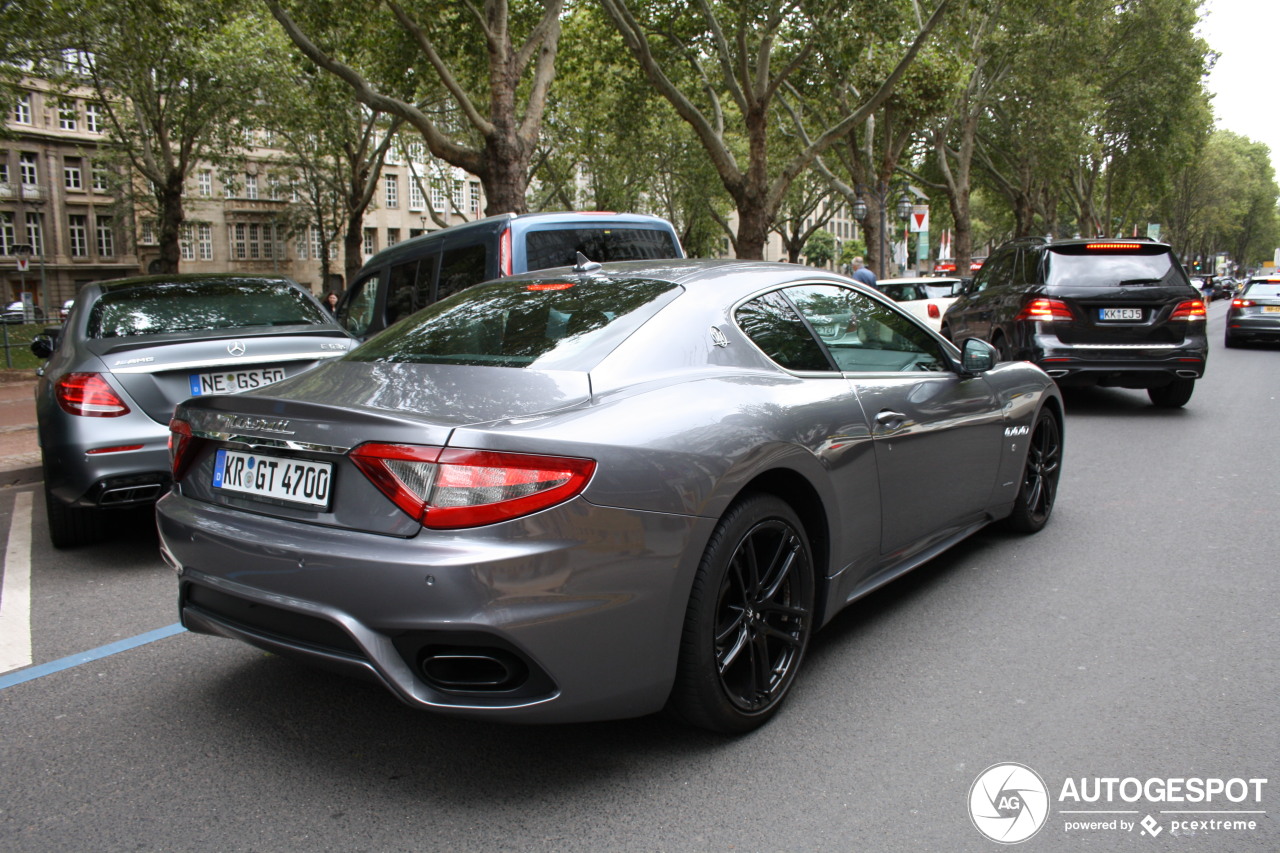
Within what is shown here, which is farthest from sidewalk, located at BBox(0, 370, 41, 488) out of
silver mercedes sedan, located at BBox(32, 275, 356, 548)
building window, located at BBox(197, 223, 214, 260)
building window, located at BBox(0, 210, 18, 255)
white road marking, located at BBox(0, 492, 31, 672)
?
building window, located at BBox(0, 210, 18, 255)

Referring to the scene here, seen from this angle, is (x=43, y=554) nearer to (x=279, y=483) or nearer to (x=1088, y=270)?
(x=279, y=483)

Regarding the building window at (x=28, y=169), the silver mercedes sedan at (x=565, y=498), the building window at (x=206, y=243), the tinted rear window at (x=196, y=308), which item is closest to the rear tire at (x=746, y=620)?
the silver mercedes sedan at (x=565, y=498)

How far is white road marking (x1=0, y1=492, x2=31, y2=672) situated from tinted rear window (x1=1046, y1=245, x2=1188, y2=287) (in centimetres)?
903

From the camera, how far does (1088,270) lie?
9.97 m

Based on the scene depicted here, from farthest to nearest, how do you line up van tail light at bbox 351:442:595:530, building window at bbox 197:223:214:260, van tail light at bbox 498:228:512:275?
building window at bbox 197:223:214:260 < van tail light at bbox 498:228:512:275 < van tail light at bbox 351:442:595:530

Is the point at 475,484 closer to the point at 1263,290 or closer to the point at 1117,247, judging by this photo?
the point at 1117,247

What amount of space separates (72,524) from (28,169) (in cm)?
6099

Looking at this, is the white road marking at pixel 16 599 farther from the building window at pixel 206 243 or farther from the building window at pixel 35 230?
the building window at pixel 35 230

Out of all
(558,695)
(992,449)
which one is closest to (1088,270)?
(992,449)

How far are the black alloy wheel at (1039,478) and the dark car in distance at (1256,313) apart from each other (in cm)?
1779

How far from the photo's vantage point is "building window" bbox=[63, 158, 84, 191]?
57.5 m

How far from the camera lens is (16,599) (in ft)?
15.6

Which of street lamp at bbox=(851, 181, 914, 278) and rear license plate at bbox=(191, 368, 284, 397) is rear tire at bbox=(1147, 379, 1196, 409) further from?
street lamp at bbox=(851, 181, 914, 278)

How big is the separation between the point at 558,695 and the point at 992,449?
9.51 feet
